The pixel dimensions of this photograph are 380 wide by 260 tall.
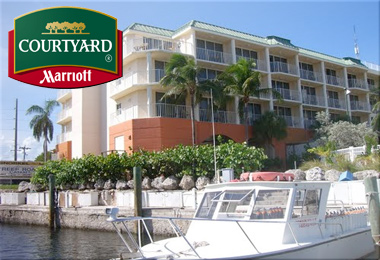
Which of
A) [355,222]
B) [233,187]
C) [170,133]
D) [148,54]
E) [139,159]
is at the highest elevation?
[148,54]

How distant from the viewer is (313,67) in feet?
134

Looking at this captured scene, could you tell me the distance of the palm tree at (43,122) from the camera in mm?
42694

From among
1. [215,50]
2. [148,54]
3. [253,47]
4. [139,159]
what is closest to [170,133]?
[139,159]

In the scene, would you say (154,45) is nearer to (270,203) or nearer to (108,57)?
(108,57)

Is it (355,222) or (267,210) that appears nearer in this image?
(267,210)

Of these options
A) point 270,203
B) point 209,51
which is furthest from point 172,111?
point 270,203

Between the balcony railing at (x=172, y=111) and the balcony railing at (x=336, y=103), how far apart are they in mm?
17836

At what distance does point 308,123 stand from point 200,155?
17.9m

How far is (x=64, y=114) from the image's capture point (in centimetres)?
4016

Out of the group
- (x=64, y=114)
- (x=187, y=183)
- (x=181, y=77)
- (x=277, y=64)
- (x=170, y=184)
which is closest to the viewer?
(x=187, y=183)

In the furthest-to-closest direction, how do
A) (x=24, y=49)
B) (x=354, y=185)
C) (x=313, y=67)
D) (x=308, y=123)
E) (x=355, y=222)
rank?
(x=313, y=67) → (x=308, y=123) → (x=354, y=185) → (x=355, y=222) → (x=24, y=49)

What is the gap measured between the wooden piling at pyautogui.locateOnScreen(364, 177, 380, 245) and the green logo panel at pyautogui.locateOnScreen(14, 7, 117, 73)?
29.4 ft

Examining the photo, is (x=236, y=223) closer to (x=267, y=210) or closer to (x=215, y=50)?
(x=267, y=210)

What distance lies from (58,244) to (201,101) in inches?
657
